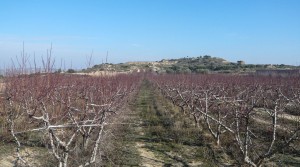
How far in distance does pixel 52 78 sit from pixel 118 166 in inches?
173

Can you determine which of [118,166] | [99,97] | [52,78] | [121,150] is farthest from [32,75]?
[118,166]

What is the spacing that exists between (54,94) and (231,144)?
211 inches

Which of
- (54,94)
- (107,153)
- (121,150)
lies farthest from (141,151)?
(54,94)

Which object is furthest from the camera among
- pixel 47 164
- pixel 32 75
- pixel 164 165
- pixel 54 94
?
pixel 32 75

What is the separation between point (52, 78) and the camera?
11.7 meters

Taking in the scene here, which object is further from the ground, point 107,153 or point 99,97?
point 99,97

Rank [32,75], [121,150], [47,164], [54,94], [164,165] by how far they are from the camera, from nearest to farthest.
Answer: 1. [47,164]
2. [164,165]
3. [121,150]
4. [54,94]
5. [32,75]

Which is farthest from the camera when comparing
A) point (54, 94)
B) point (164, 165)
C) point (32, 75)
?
point (32, 75)

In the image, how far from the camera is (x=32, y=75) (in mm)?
12445

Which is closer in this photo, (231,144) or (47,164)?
(47,164)

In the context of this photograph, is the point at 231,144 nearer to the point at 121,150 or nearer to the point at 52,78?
the point at 121,150

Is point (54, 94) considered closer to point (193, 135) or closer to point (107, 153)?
point (107, 153)

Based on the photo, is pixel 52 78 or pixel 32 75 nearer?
pixel 52 78

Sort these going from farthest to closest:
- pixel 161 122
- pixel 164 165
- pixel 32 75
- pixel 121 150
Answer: pixel 161 122 → pixel 32 75 → pixel 121 150 → pixel 164 165
